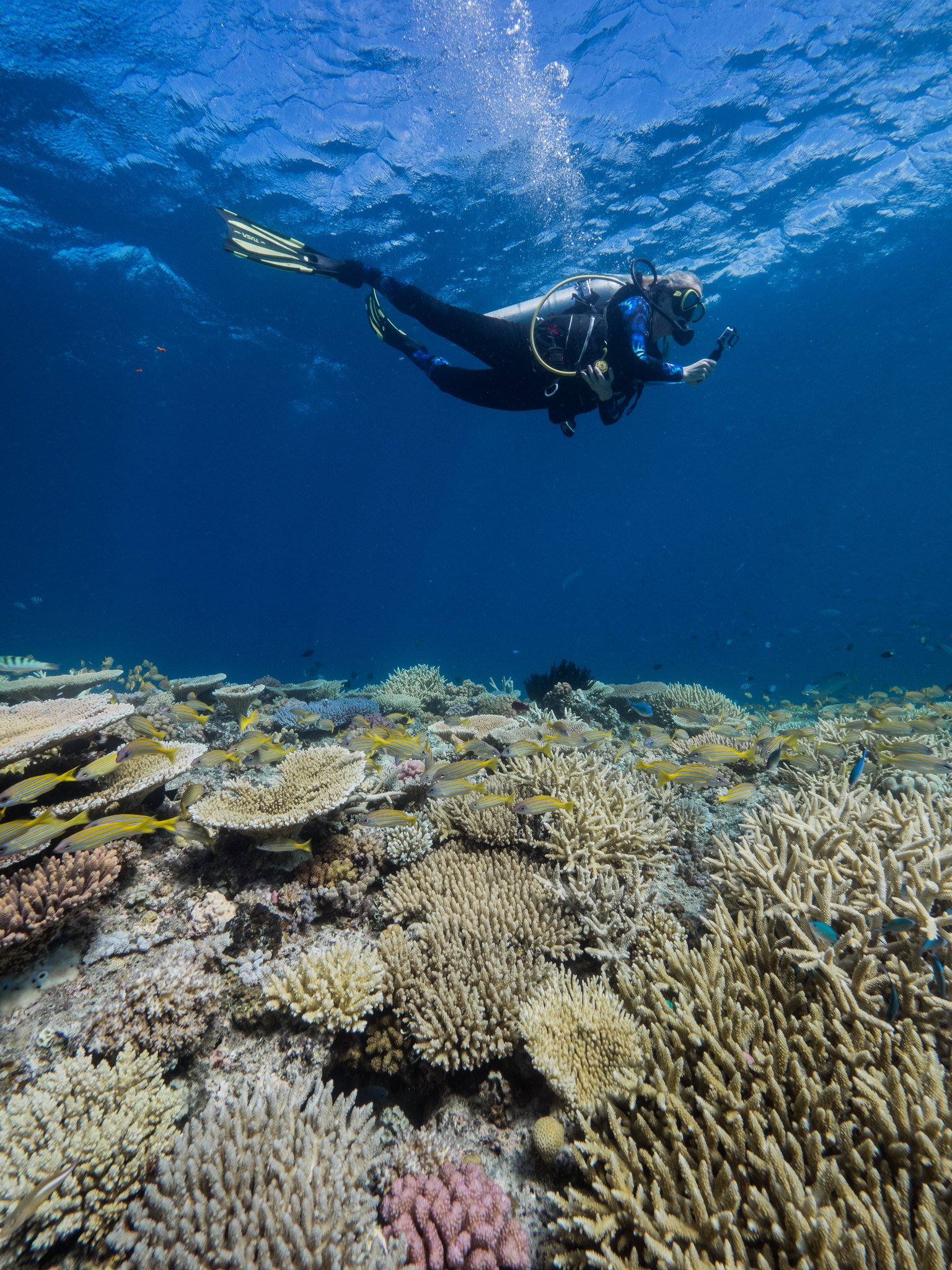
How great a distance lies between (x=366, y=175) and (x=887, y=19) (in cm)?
1670

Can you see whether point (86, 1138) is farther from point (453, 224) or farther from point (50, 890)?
point (453, 224)

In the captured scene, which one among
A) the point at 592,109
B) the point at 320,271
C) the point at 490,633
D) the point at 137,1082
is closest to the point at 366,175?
the point at 592,109

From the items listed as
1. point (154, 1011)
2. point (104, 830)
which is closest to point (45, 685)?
point (104, 830)

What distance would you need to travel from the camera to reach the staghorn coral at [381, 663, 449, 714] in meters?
10.4

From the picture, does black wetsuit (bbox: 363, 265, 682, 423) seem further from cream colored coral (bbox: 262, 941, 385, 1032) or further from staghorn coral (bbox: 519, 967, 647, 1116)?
cream colored coral (bbox: 262, 941, 385, 1032)

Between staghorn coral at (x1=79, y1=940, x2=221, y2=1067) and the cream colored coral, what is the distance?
40 centimetres

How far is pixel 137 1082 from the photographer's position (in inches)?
107

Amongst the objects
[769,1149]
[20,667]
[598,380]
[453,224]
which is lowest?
[769,1149]

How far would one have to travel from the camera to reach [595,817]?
4.19m

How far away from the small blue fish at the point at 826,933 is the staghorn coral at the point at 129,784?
477 cm

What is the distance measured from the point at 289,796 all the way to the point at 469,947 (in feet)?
6.50

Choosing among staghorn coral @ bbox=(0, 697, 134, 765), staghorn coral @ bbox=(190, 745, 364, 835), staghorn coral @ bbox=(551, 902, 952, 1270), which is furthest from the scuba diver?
staghorn coral @ bbox=(551, 902, 952, 1270)

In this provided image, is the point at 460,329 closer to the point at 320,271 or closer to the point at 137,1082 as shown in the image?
the point at 320,271

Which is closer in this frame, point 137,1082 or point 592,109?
point 137,1082
